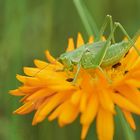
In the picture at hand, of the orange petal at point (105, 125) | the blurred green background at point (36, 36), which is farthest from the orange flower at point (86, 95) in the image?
the blurred green background at point (36, 36)

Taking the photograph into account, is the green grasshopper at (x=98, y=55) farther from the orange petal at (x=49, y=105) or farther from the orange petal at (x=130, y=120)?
the orange petal at (x=130, y=120)

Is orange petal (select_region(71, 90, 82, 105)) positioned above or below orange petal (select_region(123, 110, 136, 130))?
above

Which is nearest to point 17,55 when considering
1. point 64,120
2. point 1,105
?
point 1,105

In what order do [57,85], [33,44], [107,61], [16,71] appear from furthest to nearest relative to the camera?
[33,44], [16,71], [107,61], [57,85]

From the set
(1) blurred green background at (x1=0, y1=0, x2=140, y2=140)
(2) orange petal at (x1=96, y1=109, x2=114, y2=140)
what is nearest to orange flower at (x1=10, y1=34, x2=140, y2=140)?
(2) orange petal at (x1=96, y1=109, x2=114, y2=140)

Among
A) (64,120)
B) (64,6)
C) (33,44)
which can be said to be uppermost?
(64,6)

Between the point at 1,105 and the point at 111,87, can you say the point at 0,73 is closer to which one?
the point at 1,105

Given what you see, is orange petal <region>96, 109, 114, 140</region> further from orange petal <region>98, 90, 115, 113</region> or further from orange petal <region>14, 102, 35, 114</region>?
orange petal <region>14, 102, 35, 114</region>
